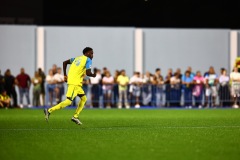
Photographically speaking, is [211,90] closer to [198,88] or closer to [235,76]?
[198,88]

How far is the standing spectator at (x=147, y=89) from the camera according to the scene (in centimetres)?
3819

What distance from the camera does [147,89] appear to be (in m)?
38.2

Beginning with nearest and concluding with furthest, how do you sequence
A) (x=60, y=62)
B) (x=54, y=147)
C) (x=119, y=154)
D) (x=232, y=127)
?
1. (x=119, y=154)
2. (x=54, y=147)
3. (x=232, y=127)
4. (x=60, y=62)

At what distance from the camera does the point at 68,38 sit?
42.2m

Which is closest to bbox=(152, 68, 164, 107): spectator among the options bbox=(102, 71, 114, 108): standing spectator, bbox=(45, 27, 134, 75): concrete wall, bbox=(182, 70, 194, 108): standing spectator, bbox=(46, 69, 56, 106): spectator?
bbox=(182, 70, 194, 108): standing spectator

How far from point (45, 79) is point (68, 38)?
4.39 metres

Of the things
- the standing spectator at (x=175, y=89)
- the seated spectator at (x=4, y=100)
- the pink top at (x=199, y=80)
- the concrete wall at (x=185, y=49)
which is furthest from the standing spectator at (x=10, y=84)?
the pink top at (x=199, y=80)

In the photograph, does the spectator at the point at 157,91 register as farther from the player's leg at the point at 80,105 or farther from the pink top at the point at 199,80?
the player's leg at the point at 80,105

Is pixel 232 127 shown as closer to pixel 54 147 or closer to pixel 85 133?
pixel 85 133

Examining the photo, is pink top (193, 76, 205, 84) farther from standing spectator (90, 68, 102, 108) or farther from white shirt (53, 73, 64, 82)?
white shirt (53, 73, 64, 82)

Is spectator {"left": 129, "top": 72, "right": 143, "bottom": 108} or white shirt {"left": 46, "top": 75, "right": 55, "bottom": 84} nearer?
white shirt {"left": 46, "top": 75, "right": 55, "bottom": 84}

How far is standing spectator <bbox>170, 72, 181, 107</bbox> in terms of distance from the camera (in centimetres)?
3778

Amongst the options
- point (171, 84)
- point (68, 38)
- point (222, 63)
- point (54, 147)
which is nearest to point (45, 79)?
point (68, 38)

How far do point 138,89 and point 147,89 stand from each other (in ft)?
1.77
